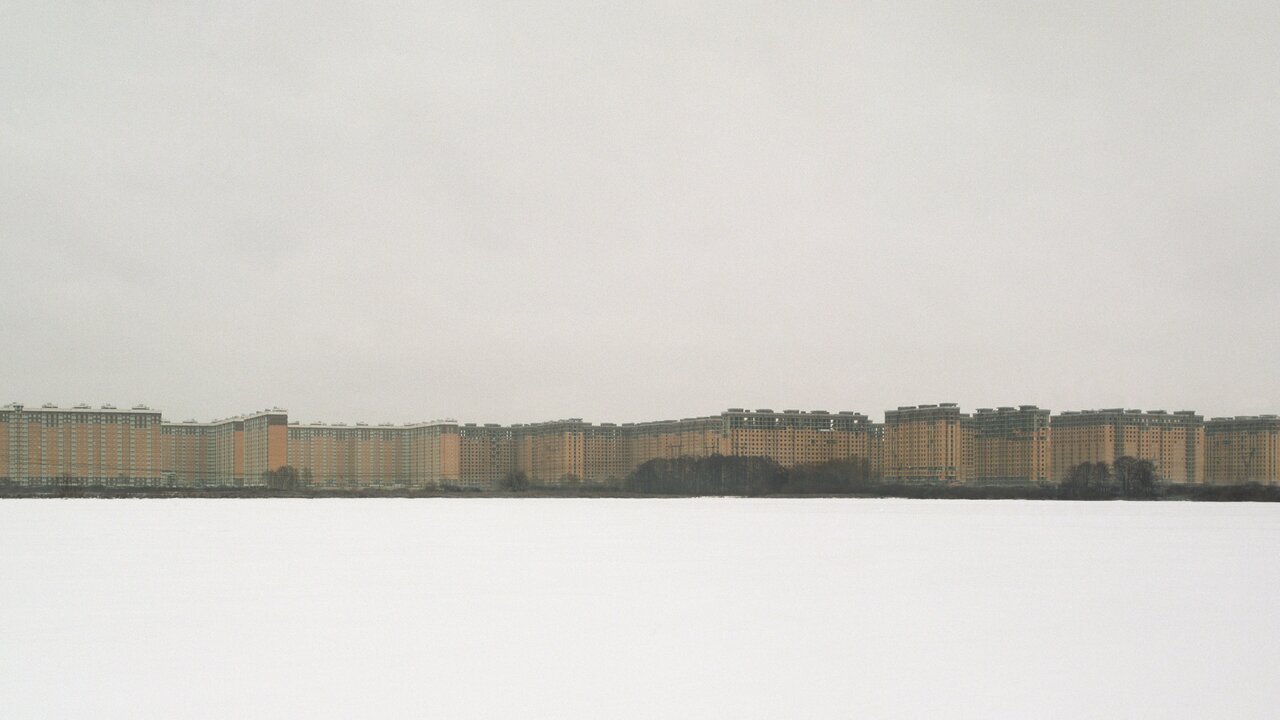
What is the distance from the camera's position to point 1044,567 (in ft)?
76.5

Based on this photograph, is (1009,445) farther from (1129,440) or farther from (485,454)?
(485,454)

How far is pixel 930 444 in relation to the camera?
14262cm

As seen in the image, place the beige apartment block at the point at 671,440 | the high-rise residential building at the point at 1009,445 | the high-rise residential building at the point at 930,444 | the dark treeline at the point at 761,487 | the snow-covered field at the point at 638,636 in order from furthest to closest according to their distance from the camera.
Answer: the beige apartment block at the point at 671,440 → the high-rise residential building at the point at 930,444 → the high-rise residential building at the point at 1009,445 → the dark treeline at the point at 761,487 → the snow-covered field at the point at 638,636

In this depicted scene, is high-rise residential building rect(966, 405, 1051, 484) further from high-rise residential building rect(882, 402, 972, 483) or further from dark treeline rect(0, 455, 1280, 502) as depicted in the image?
dark treeline rect(0, 455, 1280, 502)

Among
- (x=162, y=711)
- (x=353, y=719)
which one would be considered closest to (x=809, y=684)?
(x=353, y=719)

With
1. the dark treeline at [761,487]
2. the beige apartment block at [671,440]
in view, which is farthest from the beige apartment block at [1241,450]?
the beige apartment block at [671,440]

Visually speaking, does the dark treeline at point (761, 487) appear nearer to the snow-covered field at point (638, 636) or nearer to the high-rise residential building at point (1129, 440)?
the high-rise residential building at point (1129, 440)

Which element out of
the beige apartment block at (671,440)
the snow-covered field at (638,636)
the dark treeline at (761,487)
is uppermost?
the snow-covered field at (638,636)

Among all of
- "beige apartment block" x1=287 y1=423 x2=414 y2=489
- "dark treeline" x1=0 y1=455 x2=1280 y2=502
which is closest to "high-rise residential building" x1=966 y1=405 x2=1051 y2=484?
"dark treeline" x1=0 y1=455 x2=1280 y2=502

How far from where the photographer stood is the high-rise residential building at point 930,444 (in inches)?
5502

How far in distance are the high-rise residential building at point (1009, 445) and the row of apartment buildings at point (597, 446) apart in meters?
0.17

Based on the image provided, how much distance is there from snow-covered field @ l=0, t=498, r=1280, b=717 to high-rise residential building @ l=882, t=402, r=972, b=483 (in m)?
117

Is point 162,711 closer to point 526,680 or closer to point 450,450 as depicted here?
point 526,680

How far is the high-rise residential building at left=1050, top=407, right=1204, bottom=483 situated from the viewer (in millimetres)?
131375
